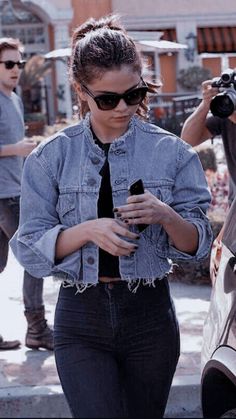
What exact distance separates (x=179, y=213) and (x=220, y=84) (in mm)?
2044

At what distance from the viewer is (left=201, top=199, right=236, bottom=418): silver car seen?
2984 mm

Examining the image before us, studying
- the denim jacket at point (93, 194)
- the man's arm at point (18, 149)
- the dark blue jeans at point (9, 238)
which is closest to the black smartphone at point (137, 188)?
the denim jacket at point (93, 194)

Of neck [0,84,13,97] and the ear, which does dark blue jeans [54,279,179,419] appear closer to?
the ear

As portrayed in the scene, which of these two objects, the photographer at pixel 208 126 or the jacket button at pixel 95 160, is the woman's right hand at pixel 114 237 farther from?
the photographer at pixel 208 126

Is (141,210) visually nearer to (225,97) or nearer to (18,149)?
(225,97)

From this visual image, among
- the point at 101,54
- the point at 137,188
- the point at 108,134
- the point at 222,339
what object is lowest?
the point at 222,339

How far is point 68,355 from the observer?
2883mm

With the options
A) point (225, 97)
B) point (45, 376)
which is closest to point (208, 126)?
point (225, 97)

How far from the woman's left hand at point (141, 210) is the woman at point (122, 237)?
0.08 metres

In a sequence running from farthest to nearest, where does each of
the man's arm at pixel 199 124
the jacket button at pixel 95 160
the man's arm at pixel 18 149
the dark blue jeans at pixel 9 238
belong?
1. the dark blue jeans at pixel 9 238
2. the man's arm at pixel 18 149
3. the man's arm at pixel 199 124
4. the jacket button at pixel 95 160

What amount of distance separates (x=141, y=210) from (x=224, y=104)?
2042 millimetres

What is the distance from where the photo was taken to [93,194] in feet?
9.57

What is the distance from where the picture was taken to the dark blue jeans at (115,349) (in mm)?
2832

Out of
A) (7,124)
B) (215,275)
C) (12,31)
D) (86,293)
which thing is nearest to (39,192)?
(86,293)
